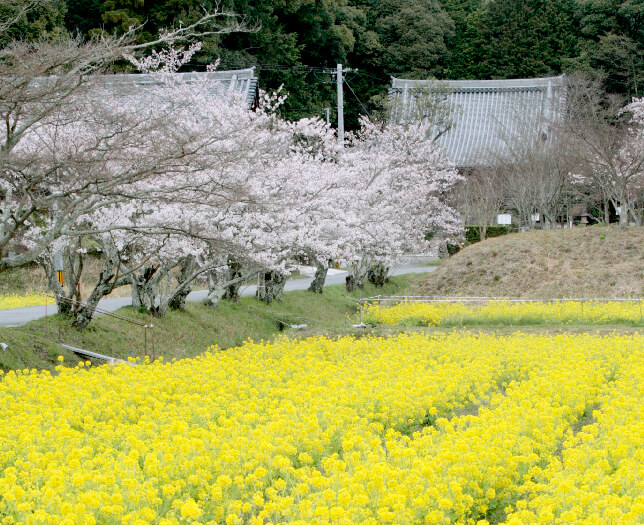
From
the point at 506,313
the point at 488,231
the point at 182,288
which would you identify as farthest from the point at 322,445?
the point at 488,231

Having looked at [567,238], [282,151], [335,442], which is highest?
[282,151]

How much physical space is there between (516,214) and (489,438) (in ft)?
109

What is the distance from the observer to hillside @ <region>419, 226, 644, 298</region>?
22328mm

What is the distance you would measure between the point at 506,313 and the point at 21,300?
43.8ft

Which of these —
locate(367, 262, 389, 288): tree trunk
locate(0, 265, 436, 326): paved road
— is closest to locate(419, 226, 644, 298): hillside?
locate(367, 262, 389, 288): tree trunk

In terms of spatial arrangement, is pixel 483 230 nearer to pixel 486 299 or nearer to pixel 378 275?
pixel 378 275

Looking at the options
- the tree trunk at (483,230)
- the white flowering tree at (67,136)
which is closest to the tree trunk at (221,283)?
the white flowering tree at (67,136)

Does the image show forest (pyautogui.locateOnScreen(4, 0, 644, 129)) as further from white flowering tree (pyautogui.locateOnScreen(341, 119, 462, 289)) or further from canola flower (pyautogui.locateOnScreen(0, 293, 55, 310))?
canola flower (pyautogui.locateOnScreen(0, 293, 55, 310))

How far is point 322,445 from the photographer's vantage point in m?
6.88

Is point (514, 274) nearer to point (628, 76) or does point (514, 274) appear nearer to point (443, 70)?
point (628, 76)

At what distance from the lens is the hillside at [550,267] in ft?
73.3

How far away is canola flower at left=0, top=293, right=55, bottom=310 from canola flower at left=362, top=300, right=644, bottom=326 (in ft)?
29.3

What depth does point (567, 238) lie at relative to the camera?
25672 mm

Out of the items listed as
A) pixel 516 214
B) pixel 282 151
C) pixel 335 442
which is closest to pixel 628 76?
pixel 516 214
